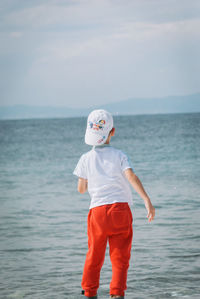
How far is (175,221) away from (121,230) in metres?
4.56

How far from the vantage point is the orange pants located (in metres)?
3.44

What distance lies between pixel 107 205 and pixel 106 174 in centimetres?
22

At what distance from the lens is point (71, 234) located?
7160 millimetres

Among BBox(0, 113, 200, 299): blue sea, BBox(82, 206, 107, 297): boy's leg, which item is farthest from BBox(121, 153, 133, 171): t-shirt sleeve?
BBox(0, 113, 200, 299): blue sea

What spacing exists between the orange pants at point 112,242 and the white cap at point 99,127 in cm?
47

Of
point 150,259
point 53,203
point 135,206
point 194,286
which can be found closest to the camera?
point 194,286

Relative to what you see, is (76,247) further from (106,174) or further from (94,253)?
(106,174)

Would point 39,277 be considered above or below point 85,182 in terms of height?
below

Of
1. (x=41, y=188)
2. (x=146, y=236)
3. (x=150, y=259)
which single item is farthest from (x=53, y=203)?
(x=150, y=259)

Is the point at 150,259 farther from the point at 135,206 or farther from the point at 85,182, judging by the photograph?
the point at 135,206

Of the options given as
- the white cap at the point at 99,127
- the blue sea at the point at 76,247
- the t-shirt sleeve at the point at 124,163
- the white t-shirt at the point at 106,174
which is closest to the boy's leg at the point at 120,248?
the white t-shirt at the point at 106,174

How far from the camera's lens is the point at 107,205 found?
3.47 m

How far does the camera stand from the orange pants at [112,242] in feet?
11.3

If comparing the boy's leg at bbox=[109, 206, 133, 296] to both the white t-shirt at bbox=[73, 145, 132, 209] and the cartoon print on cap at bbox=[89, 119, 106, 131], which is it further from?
the cartoon print on cap at bbox=[89, 119, 106, 131]
